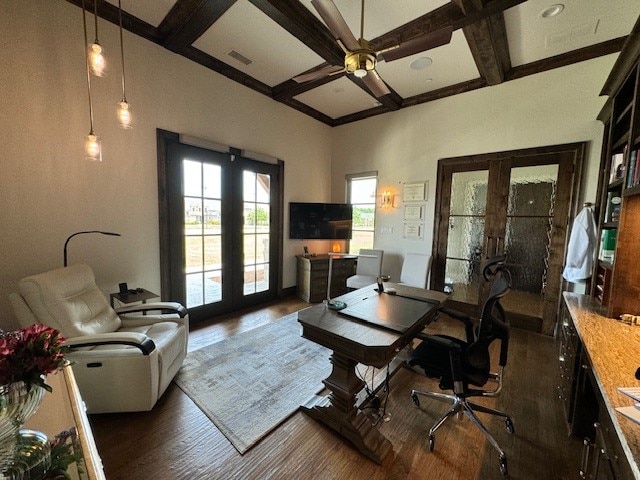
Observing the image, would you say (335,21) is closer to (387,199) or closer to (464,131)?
(464,131)

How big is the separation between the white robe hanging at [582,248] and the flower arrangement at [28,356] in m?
3.82

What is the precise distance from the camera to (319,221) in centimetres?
459

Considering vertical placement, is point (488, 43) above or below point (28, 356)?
above

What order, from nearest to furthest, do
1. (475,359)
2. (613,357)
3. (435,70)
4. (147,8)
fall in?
(613,357) → (475,359) → (147,8) → (435,70)

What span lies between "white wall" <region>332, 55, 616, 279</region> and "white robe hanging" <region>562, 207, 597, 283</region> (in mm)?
443

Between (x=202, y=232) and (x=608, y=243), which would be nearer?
(x=608, y=243)

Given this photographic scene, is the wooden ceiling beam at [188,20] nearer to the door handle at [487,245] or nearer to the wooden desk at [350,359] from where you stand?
the wooden desk at [350,359]

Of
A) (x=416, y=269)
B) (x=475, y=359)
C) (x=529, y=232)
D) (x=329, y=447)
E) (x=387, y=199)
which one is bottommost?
(x=329, y=447)

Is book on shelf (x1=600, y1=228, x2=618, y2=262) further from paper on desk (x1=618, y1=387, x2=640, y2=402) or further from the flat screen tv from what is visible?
the flat screen tv

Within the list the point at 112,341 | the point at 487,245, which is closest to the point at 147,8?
the point at 112,341

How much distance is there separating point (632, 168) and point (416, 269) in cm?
251

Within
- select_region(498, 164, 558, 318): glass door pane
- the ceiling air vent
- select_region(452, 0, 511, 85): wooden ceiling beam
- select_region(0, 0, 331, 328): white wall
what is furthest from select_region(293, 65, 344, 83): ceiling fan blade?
select_region(498, 164, 558, 318): glass door pane

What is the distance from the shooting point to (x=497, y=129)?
342cm

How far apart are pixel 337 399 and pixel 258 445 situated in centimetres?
56
